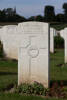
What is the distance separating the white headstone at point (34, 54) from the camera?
799cm

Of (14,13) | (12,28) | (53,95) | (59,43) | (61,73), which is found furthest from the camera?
(14,13)

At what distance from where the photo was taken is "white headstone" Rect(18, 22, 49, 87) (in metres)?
7.99

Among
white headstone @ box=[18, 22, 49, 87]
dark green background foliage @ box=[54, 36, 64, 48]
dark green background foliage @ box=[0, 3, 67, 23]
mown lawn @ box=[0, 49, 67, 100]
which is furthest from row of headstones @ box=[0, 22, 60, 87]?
dark green background foliage @ box=[0, 3, 67, 23]

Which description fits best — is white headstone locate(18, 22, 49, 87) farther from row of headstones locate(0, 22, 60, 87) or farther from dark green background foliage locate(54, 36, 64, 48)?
dark green background foliage locate(54, 36, 64, 48)

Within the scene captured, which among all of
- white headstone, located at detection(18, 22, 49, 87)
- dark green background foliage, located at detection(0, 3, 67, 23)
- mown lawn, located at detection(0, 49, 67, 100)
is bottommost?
mown lawn, located at detection(0, 49, 67, 100)

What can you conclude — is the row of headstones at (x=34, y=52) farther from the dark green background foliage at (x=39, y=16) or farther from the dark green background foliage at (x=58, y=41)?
the dark green background foliage at (x=39, y=16)

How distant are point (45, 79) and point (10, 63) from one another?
17.6 feet

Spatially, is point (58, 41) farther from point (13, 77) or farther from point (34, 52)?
point (34, 52)

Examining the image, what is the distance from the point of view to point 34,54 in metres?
8.07

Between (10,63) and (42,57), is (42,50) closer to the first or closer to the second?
(42,57)

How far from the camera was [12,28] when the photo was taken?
14.4 meters

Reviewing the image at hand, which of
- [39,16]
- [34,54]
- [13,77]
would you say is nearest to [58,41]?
[13,77]

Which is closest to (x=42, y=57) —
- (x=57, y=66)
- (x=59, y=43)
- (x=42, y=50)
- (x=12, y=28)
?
(x=42, y=50)

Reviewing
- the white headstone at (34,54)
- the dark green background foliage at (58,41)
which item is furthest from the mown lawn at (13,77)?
the dark green background foliage at (58,41)
